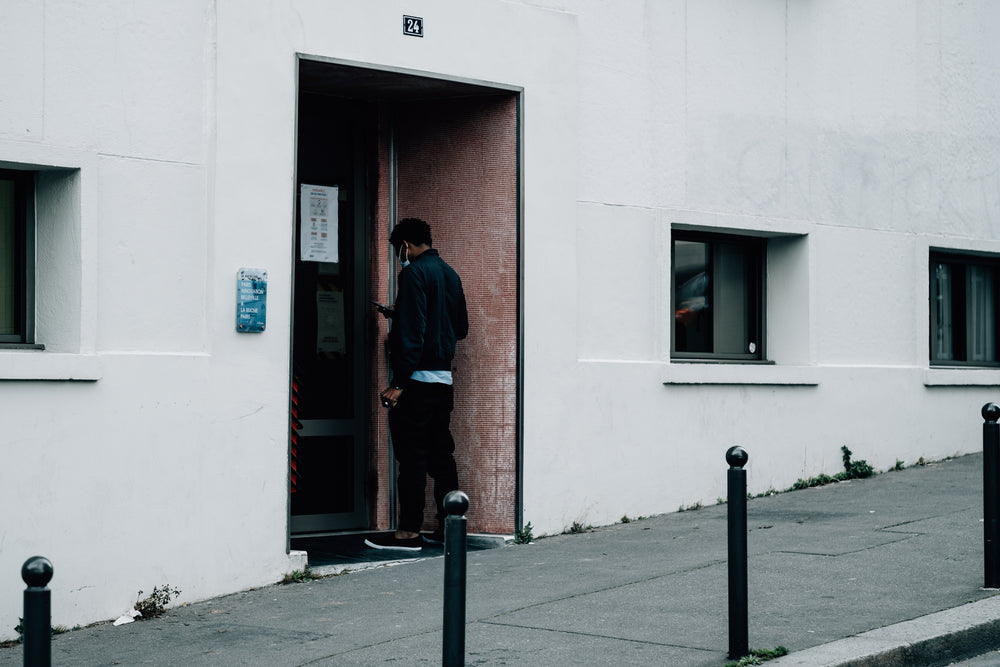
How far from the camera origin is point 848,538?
910 cm

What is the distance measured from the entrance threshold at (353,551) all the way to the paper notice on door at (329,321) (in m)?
1.35

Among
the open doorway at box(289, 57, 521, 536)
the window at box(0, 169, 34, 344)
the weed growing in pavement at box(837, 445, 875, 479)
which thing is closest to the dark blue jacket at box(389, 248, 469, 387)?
the open doorway at box(289, 57, 521, 536)

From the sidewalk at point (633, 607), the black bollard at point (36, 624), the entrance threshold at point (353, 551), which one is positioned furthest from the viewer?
the entrance threshold at point (353, 551)

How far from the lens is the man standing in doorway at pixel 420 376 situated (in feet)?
30.4

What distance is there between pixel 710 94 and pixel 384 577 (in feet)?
16.0

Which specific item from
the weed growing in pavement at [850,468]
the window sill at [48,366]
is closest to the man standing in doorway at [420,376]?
the window sill at [48,366]

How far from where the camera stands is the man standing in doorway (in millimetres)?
9258

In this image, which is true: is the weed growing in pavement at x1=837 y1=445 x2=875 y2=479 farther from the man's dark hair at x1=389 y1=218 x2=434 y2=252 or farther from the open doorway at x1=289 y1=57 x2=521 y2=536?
the man's dark hair at x1=389 y1=218 x2=434 y2=252

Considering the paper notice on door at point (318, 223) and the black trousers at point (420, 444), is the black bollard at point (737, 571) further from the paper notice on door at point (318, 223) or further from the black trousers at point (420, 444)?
the paper notice on door at point (318, 223)

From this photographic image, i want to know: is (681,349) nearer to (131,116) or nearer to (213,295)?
(213,295)

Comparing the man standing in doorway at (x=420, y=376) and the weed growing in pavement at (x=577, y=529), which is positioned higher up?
the man standing in doorway at (x=420, y=376)

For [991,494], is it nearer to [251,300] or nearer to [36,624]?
[251,300]

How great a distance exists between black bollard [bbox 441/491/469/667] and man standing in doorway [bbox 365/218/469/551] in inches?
175

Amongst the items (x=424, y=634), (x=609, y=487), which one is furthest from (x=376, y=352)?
(x=424, y=634)
